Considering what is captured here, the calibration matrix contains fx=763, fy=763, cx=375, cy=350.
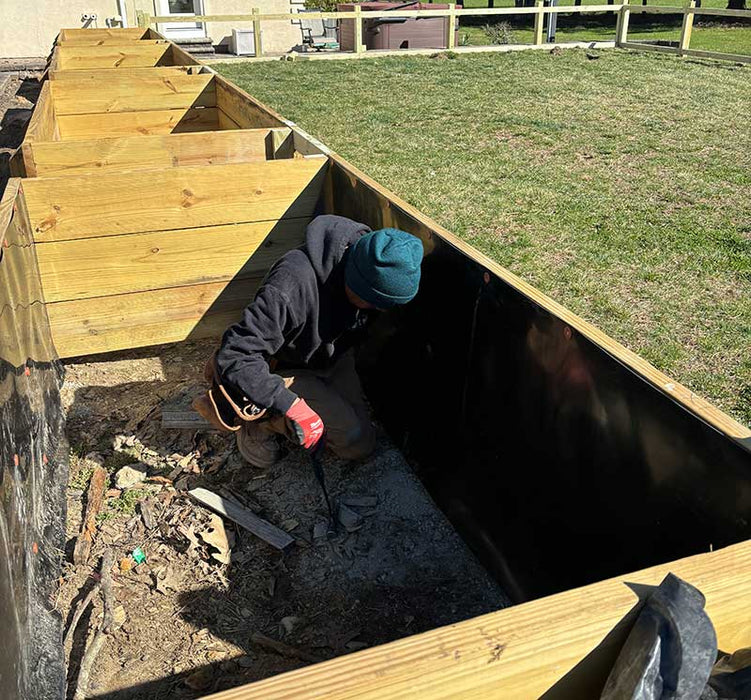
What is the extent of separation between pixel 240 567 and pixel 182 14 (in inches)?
720

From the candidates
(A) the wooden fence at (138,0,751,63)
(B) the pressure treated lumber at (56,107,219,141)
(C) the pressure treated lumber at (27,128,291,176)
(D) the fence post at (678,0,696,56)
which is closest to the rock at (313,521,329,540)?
(C) the pressure treated lumber at (27,128,291,176)

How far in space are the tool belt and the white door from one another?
17247 mm

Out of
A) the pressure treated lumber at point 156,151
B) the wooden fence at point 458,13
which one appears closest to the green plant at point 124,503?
the pressure treated lumber at point 156,151

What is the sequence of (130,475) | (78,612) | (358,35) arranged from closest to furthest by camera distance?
(78,612)
(130,475)
(358,35)

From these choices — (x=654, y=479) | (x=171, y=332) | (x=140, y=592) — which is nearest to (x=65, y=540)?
(x=140, y=592)

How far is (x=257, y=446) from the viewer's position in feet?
12.7

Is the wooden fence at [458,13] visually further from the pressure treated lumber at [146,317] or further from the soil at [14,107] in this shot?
the pressure treated lumber at [146,317]

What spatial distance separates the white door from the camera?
1841 centimetres

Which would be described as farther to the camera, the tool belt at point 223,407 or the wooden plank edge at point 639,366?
the tool belt at point 223,407

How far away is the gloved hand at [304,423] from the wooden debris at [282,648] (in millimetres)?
828

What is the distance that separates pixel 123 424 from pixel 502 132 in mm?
7856

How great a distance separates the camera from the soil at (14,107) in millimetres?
9773

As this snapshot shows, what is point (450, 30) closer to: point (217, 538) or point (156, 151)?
point (156, 151)

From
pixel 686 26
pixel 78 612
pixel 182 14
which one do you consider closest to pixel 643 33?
pixel 686 26
